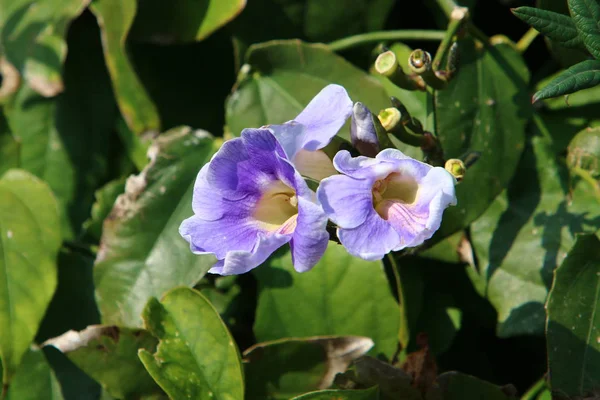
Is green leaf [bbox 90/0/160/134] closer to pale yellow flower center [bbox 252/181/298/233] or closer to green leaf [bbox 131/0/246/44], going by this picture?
green leaf [bbox 131/0/246/44]

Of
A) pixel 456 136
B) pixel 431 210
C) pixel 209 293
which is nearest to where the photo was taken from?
pixel 431 210

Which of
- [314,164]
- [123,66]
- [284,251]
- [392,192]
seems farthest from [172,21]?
[392,192]

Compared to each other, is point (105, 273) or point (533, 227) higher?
point (533, 227)

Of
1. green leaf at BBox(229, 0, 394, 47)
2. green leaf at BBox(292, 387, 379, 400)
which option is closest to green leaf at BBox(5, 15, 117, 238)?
green leaf at BBox(229, 0, 394, 47)

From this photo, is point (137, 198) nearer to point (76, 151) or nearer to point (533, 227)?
point (76, 151)

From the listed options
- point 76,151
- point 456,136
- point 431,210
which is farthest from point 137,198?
point 431,210

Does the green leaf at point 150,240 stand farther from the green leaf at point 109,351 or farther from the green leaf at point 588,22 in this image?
the green leaf at point 588,22

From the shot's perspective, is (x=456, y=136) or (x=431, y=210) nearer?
(x=431, y=210)

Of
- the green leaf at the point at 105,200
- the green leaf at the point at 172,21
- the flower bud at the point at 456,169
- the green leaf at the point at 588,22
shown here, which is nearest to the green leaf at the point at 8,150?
the green leaf at the point at 105,200
